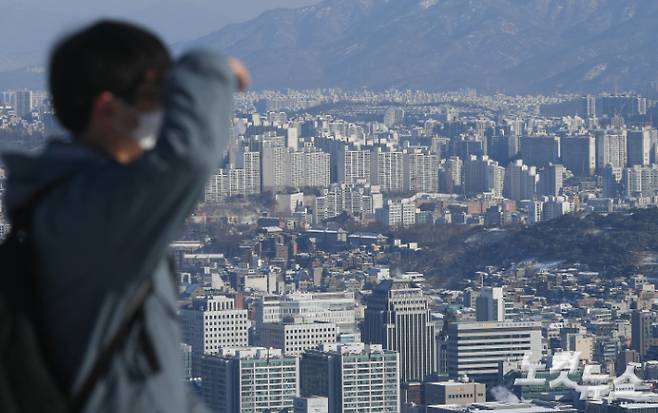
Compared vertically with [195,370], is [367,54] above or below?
above

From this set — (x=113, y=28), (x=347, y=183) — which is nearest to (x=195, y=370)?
(x=113, y=28)

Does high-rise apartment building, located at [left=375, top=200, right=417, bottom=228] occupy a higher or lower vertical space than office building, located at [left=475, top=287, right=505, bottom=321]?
higher

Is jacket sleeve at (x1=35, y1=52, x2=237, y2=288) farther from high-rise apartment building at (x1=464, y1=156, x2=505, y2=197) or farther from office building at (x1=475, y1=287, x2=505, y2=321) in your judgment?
high-rise apartment building at (x1=464, y1=156, x2=505, y2=197)

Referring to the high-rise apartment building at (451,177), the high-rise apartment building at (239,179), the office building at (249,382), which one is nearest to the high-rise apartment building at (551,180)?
the high-rise apartment building at (451,177)

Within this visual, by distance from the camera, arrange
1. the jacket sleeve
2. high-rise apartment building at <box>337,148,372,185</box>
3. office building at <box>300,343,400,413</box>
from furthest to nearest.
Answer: high-rise apartment building at <box>337,148,372,185</box>
office building at <box>300,343,400,413</box>
the jacket sleeve

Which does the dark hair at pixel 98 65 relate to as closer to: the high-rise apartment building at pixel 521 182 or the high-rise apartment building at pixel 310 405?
the high-rise apartment building at pixel 310 405

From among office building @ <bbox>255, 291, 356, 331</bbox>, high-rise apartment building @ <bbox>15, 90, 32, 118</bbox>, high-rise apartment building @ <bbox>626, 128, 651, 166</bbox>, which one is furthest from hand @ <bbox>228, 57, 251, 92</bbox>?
high-rise apartment building @ <bbox>626, 128, 651, 166</bbox>

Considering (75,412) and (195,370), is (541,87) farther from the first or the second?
(75,412)
